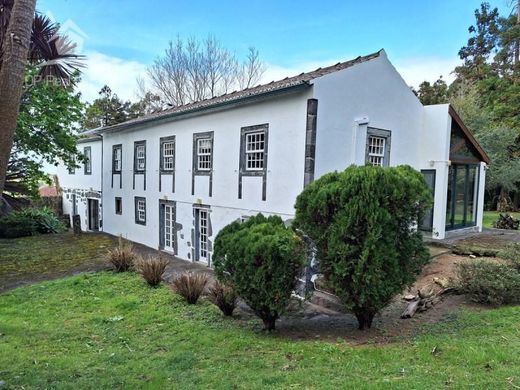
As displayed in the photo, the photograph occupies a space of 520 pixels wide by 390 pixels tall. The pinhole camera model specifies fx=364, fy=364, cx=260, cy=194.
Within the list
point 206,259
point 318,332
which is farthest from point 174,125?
point 318,332

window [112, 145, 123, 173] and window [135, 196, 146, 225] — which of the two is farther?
window [112, 145, 123, 173]

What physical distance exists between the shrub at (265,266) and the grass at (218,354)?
1.89ft

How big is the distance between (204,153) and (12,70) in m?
9.30

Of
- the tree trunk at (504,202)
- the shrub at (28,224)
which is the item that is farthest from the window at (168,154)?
the tree trunk at (504,202)

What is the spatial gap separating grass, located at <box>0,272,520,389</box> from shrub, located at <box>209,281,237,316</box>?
0.24 meters

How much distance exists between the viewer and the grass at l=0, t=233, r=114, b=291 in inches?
450

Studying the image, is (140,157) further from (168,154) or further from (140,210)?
(168,154)

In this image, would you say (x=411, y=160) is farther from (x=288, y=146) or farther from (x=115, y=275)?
(x=115, y=275)

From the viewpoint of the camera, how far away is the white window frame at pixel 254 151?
10.5m

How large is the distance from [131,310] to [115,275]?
3411 millimetres

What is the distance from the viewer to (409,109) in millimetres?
11812

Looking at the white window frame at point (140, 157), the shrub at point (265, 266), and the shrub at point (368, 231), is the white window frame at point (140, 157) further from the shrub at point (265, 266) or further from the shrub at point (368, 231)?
the shrub at point (368, 231)

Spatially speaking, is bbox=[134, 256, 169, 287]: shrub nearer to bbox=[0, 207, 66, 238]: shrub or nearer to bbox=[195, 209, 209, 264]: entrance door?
bbox=[195, 209, 209, 264]: entrance door

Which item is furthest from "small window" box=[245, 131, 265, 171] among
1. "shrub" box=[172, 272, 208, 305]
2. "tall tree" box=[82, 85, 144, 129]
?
"tall tree" box=[82, 85, 144, 129]
